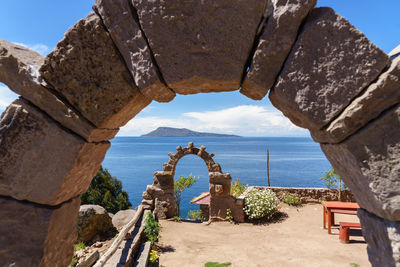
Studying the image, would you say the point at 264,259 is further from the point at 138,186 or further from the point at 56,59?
the point at 138,186

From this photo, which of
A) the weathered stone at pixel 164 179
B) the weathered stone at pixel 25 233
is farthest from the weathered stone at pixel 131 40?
the weathered stone at pixel 164 179

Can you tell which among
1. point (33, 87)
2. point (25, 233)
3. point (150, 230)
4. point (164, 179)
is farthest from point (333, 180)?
point (33, 87)

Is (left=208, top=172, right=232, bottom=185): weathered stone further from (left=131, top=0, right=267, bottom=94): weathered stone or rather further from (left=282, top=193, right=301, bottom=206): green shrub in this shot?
(left=131, top=0, right=267, bottom=94): weathered stone

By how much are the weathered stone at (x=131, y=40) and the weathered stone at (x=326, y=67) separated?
93 cm

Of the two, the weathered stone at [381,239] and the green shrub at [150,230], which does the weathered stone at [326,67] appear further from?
the green shrub at [150,230]

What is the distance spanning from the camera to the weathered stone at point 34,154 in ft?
5.73

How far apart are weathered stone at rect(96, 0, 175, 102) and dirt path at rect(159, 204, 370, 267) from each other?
5280 millimetres

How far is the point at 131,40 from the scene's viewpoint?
1.77 metres

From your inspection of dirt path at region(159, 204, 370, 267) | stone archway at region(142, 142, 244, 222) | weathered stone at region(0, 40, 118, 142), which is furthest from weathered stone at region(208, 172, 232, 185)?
weathered stone at region(0, 40, 118, 142)

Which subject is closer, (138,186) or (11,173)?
(11,173)

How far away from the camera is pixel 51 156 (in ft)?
5.87

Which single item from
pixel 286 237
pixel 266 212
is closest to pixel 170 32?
pixel 286 237

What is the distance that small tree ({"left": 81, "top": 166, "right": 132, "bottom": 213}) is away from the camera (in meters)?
13.5

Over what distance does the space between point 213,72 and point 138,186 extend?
48.2 m
